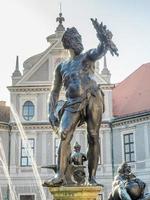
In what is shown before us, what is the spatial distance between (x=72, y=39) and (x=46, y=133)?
21.6 m

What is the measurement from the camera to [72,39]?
5.62 meters

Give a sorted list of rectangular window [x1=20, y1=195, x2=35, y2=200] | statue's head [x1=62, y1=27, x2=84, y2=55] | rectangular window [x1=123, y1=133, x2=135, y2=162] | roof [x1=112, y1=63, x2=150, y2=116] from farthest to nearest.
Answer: roof [x1=112, y1=63, x2=150, y2=116] → rectangular window [x1=123, y1=133, x2=135, y2=162] → rectangular window [x1=20, y1=195, x2=35, y2=200] → statue's head [x1=62, y1=27, x2=84, y2=55]

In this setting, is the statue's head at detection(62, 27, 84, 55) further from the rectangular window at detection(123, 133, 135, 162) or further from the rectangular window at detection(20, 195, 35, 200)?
the rectangular window at detection(20, 195, 35, 200)

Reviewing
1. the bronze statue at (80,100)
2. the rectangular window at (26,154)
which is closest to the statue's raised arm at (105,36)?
the bronze statue at (80,100)

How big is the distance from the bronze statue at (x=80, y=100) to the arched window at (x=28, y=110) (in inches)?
857

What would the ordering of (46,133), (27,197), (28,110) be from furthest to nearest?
1. (28,110)
2. (46,133)
3. (27,197)

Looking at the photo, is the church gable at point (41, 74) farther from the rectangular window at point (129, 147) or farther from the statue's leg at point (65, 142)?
the statue's leg at point (65, 142)

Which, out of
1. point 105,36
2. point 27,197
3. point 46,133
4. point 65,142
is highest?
point 105,36

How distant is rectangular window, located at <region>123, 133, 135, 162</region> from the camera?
26.3 m

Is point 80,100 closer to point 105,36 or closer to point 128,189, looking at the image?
point 105,36

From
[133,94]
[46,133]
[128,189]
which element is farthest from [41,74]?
[128,189]

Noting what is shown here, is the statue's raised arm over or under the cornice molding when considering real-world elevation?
under

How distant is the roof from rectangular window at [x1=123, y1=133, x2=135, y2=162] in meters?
1.48

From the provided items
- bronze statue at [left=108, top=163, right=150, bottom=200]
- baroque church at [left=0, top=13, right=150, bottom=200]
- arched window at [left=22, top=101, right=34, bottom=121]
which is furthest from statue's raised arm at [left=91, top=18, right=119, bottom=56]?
arched window at [left=22, top=101, right=34, bottom=121]
